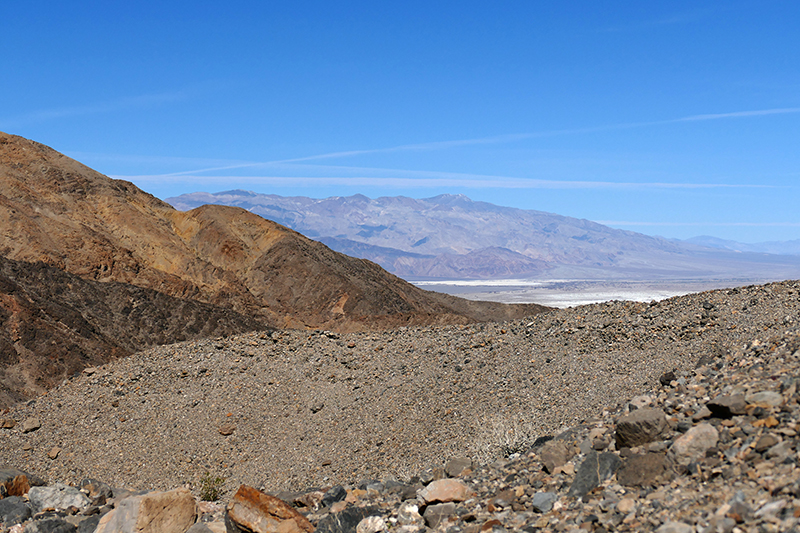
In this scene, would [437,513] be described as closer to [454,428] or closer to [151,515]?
[151,515]

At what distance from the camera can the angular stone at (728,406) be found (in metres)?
5.96

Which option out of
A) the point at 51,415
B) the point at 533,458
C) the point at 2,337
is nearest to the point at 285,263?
the point at 2,337

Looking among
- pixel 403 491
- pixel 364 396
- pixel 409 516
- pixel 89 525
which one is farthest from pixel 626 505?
pixel 364 396

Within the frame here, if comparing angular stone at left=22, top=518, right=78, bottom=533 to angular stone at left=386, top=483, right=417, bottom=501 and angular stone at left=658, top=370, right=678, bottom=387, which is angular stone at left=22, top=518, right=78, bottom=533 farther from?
angular stone at left=658, top=370, right=678, bottom=387

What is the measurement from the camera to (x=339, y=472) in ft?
32.3

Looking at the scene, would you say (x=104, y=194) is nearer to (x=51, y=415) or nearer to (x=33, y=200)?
(x=33, y=200)

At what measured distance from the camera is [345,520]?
21.1 feet

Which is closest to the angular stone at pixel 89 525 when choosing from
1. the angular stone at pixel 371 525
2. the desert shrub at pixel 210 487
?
the desert shrub at pixel 210 487

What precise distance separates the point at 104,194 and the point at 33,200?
5235 mm

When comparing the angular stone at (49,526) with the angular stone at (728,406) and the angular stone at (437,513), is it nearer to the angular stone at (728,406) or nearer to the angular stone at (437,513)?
the angular stone at (437,513)

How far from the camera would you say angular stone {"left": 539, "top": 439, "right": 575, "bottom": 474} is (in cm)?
666

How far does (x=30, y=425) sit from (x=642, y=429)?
35.1 feet

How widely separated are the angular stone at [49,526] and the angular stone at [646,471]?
602 cm

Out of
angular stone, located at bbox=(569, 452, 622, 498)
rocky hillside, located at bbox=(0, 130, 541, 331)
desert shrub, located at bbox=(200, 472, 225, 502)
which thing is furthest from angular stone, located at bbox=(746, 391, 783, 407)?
rocky hillside, located at bbox=(0, 130, 541, 331)
